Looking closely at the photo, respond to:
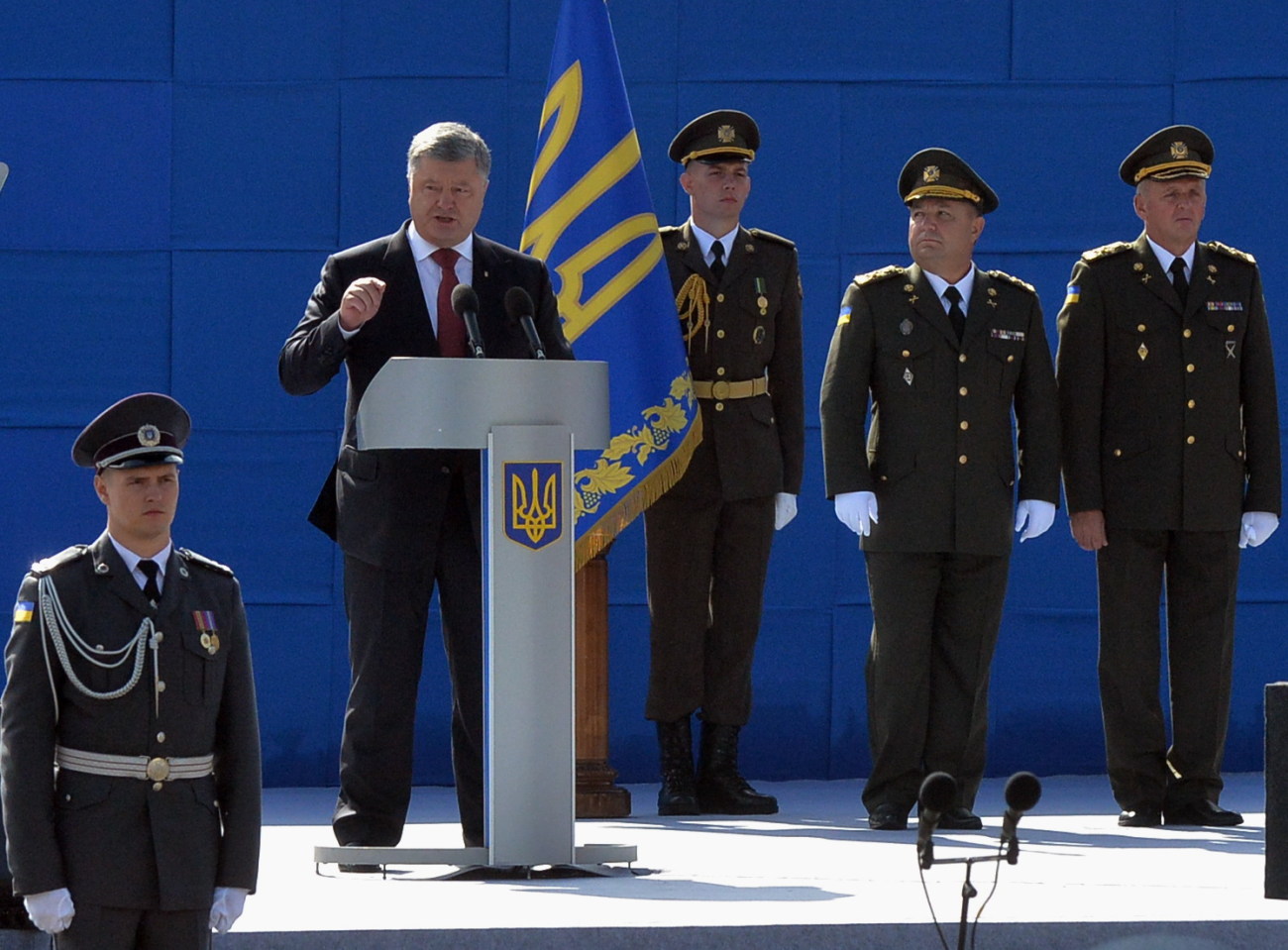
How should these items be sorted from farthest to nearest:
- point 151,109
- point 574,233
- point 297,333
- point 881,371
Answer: point 151,109, point 574,233, point 881,371, point 297,333

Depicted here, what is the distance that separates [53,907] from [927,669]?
2.89 m

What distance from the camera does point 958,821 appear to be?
213 inches

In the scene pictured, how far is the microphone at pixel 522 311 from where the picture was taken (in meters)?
4.12

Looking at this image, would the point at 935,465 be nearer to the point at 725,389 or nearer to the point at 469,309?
the point at 725,389

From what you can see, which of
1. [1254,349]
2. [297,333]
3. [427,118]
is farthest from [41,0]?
[1254,349]

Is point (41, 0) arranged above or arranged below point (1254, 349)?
above

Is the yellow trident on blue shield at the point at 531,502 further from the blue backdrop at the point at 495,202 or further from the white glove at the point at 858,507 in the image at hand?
the blue backdrop at the point at 495,202

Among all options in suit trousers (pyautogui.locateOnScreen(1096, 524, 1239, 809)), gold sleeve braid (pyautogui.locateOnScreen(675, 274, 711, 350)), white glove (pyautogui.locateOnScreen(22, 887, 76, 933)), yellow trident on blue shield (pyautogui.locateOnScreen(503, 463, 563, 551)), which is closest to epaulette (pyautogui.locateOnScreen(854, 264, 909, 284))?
gold sleeve braid (pyautogui.locateOnScreen(675, 274, 711, 350))

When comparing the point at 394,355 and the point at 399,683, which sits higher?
the point at 394,355

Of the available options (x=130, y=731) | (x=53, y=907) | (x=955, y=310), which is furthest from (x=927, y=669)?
(x=53, y=907)

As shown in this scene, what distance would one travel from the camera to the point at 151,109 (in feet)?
22.7

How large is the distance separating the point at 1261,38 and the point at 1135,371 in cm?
198

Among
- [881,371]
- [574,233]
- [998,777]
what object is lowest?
A: [998,777]

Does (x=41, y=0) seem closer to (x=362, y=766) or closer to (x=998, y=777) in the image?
(x=362, y=766)
